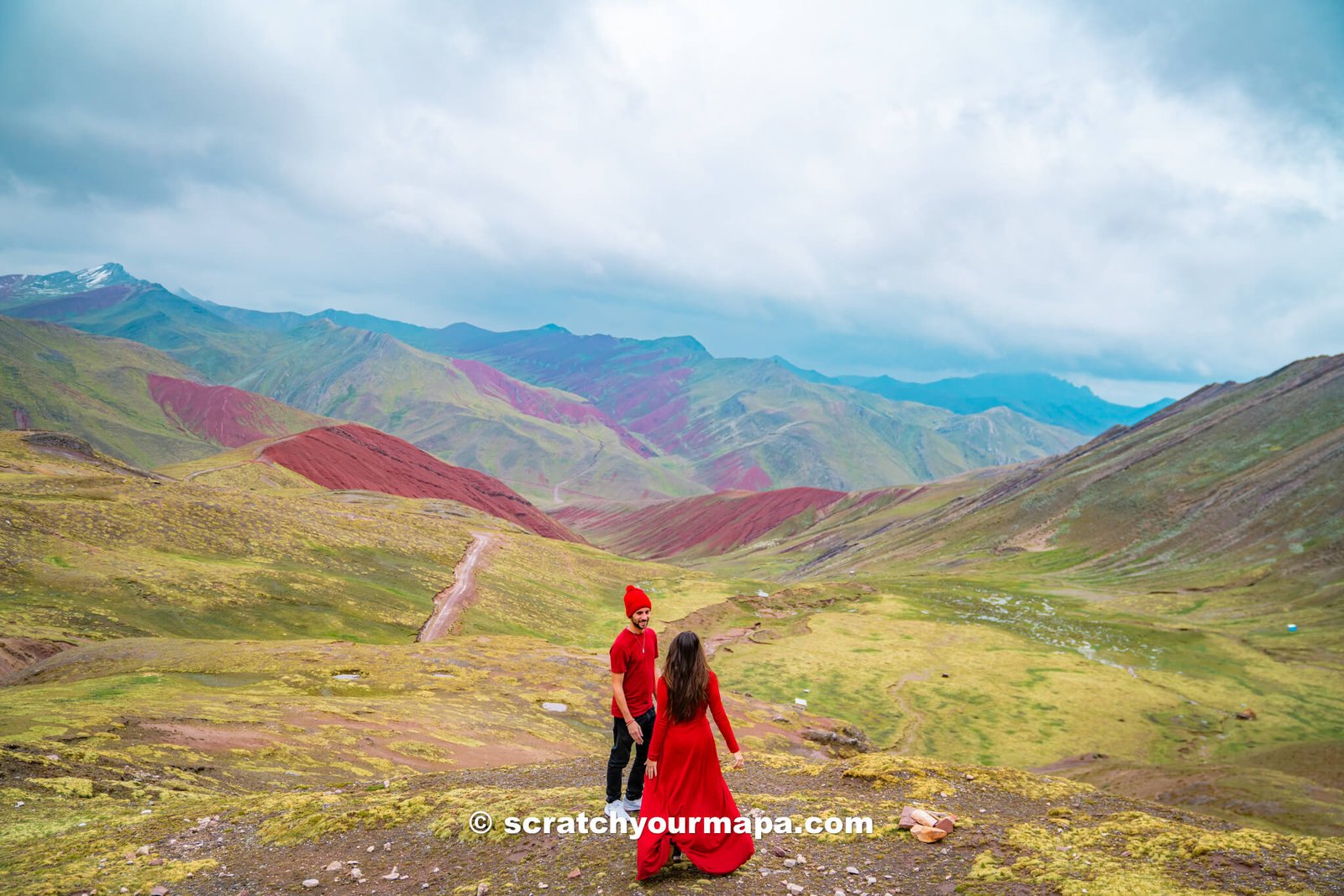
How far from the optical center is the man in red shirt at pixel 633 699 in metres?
12.0

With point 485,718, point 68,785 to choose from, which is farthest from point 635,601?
point 485,718

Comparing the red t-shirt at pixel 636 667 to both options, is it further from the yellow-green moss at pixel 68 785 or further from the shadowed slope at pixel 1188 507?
the shadowed slope at pixel 1188 507

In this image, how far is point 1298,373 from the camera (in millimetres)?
165875

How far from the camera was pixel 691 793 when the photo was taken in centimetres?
1091

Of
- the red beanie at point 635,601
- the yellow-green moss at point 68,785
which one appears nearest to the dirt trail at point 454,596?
the yellow-green moss at point 68,785

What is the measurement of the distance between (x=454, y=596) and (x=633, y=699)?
51688 mm

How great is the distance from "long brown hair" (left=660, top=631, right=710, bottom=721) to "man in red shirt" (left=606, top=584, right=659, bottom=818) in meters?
0.91

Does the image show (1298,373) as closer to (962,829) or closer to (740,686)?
(740,686)

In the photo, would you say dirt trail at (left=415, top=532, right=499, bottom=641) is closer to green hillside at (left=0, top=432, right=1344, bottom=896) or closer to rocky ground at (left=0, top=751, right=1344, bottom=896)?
green hillside at (left=0, top=432, right=1344, bottom=896)

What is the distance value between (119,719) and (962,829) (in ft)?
69.3

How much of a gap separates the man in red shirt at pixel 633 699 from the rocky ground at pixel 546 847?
94 centimetres

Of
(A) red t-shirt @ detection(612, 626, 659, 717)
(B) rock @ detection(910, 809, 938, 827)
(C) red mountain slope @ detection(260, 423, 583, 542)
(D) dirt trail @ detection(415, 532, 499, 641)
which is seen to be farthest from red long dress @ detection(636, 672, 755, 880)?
(C) red mountain slope @ detection(260, 423, 583, 542)

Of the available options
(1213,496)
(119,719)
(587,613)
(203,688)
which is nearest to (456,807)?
(119,719)

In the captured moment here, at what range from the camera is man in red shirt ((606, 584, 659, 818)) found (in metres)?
12.0
